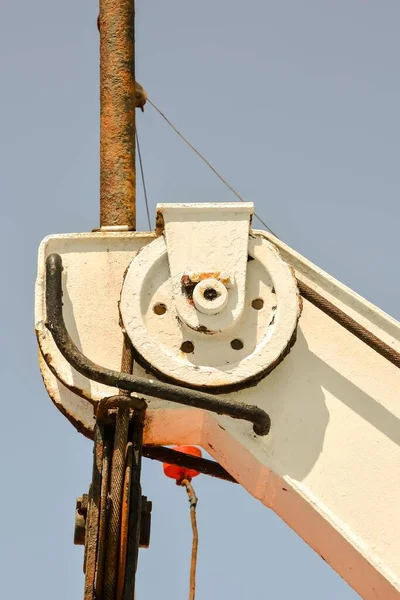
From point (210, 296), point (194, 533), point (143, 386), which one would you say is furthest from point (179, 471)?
point (143, 386)

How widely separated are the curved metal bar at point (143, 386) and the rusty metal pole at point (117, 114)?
696 millimetres

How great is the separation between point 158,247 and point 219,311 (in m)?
0.33

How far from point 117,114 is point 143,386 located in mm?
1551

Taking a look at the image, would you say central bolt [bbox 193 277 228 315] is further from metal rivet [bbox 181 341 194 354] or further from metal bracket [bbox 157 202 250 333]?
metal rivet [bbox 181 341 194 354]

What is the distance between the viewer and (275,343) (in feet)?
13.8

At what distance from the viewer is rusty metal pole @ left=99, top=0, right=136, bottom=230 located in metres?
4.86

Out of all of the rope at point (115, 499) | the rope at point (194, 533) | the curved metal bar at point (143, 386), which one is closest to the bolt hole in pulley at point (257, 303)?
the curved metal bar at point (143, 386)

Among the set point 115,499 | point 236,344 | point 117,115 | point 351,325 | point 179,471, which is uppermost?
point 117,115

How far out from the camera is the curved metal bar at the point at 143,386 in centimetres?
394

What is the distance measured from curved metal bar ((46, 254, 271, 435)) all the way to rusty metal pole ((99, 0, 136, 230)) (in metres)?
0.70

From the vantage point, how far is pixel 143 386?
155 inches

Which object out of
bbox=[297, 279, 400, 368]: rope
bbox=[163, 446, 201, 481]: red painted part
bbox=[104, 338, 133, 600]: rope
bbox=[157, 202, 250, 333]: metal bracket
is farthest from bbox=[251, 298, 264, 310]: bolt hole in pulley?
bbox=[163, 446, 201, 481]: red painted part

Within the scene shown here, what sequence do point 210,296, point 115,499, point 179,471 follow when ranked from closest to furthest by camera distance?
point 115,499 < point 210,296 < point 179,471

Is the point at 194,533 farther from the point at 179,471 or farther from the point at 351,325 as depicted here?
the point at 351,325
